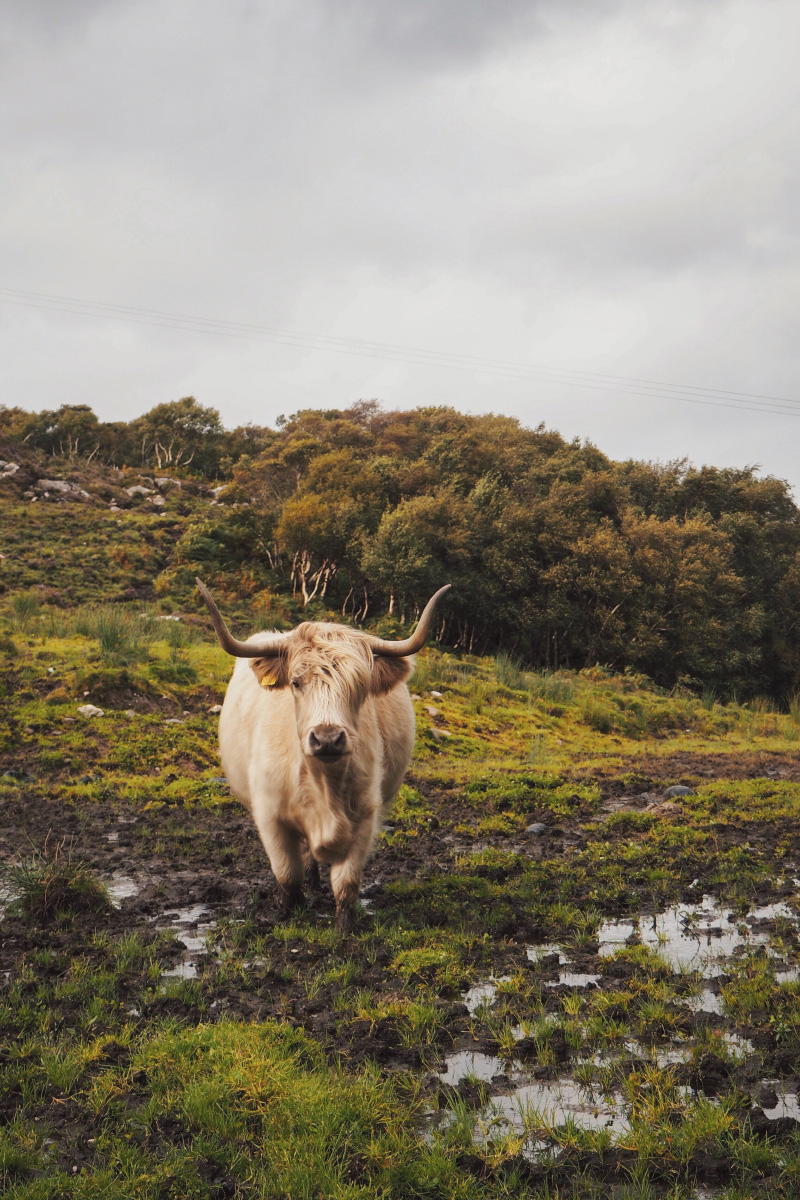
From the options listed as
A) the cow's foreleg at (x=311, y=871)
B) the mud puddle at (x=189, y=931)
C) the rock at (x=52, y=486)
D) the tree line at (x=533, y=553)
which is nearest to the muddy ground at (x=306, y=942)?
the mud puddle at (x=189, y=931)

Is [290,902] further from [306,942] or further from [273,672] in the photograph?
[273,672]

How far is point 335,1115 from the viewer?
3305 millimetres

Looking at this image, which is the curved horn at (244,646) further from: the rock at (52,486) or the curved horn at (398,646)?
the rock at (52,486)

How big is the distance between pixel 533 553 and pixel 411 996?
3305cm

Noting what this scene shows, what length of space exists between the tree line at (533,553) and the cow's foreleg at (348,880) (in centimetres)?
2269

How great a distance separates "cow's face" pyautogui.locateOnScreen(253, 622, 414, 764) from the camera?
495 cm

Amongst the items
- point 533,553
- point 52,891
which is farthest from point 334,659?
point 533,553

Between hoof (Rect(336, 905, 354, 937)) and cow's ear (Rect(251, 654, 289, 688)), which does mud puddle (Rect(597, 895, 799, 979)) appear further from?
cow's ear (Rect(251, 654, 289, 688))

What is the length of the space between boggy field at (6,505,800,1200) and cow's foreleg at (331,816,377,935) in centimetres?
16

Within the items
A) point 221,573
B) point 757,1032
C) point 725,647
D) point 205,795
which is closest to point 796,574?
point 725,647

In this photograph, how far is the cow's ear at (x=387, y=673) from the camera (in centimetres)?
612

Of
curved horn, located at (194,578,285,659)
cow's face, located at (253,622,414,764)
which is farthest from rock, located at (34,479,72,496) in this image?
cow's face, located at (253,622,414,764)

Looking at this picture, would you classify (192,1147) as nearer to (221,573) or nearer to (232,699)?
(232,699)

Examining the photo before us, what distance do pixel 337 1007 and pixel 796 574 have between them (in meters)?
43.9
